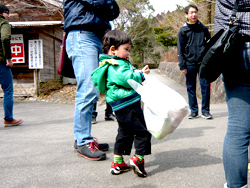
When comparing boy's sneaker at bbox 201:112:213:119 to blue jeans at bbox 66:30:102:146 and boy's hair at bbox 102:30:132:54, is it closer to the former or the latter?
blue jeans at bbox 66:30:102:146

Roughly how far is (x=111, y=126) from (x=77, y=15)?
238 centimetres

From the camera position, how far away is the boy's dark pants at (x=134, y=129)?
2.21 meters

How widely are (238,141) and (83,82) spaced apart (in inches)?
66.1

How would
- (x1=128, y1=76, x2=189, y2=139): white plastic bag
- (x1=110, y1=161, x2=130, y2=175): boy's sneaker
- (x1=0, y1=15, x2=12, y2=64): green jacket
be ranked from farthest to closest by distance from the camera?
1. (x1=0, y1=15, x2=12, y2=64): green jacket
2. (x1=110, y1=161, x2=130, y2=175): boy's sneaker
3. (x1=128, y1=76, x2=189, y2=139): white plastic bag

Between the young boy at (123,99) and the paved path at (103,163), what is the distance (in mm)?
198

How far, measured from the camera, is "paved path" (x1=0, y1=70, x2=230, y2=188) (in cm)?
215

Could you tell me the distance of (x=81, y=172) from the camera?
2.38 m

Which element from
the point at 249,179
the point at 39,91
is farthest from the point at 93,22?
the point at 39,91

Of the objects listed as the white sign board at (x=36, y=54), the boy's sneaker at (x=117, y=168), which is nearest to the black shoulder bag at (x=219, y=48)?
the boy's sneaker at (x=117, y=168)

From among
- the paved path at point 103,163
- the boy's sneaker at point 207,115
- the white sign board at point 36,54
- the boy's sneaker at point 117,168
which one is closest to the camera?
the paved path at point 103,163

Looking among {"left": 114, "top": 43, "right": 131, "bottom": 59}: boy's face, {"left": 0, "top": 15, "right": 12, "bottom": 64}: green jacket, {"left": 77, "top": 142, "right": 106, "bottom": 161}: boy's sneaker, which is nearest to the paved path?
{"left": 77, "top": 142, "right": 106, "bottom": 161}: boy's sneaker

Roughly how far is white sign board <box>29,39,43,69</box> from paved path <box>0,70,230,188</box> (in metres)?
5.84

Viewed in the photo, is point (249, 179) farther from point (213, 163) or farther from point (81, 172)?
point (81, 172)

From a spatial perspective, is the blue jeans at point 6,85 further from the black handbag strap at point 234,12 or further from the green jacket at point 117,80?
the black handbag strap at point 234,12
